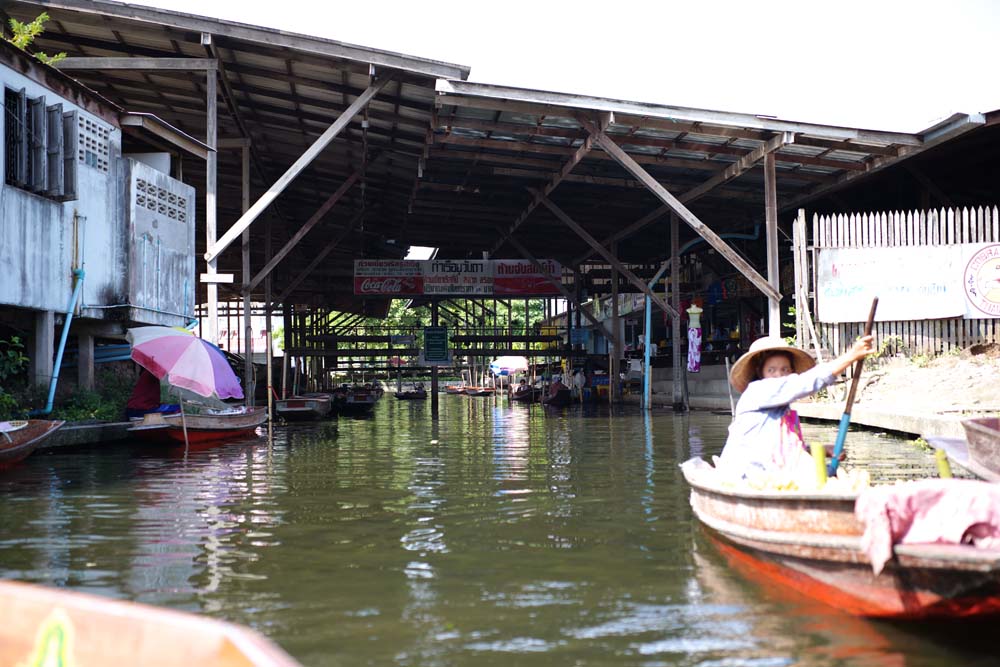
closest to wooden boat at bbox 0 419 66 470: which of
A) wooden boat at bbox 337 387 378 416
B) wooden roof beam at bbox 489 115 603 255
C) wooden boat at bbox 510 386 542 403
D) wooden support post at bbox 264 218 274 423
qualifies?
wooden roof beam at bbox 489 115 603 255

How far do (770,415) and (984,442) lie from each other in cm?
234

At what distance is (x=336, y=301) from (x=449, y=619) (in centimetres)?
3084

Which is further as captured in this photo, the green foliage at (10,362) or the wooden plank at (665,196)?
the wooden plank at (665,196)

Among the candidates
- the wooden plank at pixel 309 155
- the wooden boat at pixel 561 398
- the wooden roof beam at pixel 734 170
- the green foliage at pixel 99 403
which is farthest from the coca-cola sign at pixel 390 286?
the green foliage at pixel 99 403

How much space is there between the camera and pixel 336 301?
3459 cm

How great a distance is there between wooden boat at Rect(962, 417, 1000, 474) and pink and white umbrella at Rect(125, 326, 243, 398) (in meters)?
11.6

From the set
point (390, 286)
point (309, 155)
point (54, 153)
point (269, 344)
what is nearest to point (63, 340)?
point (54, 153)

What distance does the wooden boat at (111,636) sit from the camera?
7.68 ft

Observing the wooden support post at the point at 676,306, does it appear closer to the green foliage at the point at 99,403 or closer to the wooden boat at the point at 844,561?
the green foliage at the point at 99,403

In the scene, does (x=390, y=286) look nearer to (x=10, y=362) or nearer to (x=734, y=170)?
(x=734, y=170)

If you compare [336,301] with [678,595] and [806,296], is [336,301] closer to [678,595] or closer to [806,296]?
[806,296]

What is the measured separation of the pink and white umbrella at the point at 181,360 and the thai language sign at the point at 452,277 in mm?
15201

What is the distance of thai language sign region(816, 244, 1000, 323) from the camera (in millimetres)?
15383

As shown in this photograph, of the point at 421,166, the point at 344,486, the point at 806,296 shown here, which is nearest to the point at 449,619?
the point at 344,486
